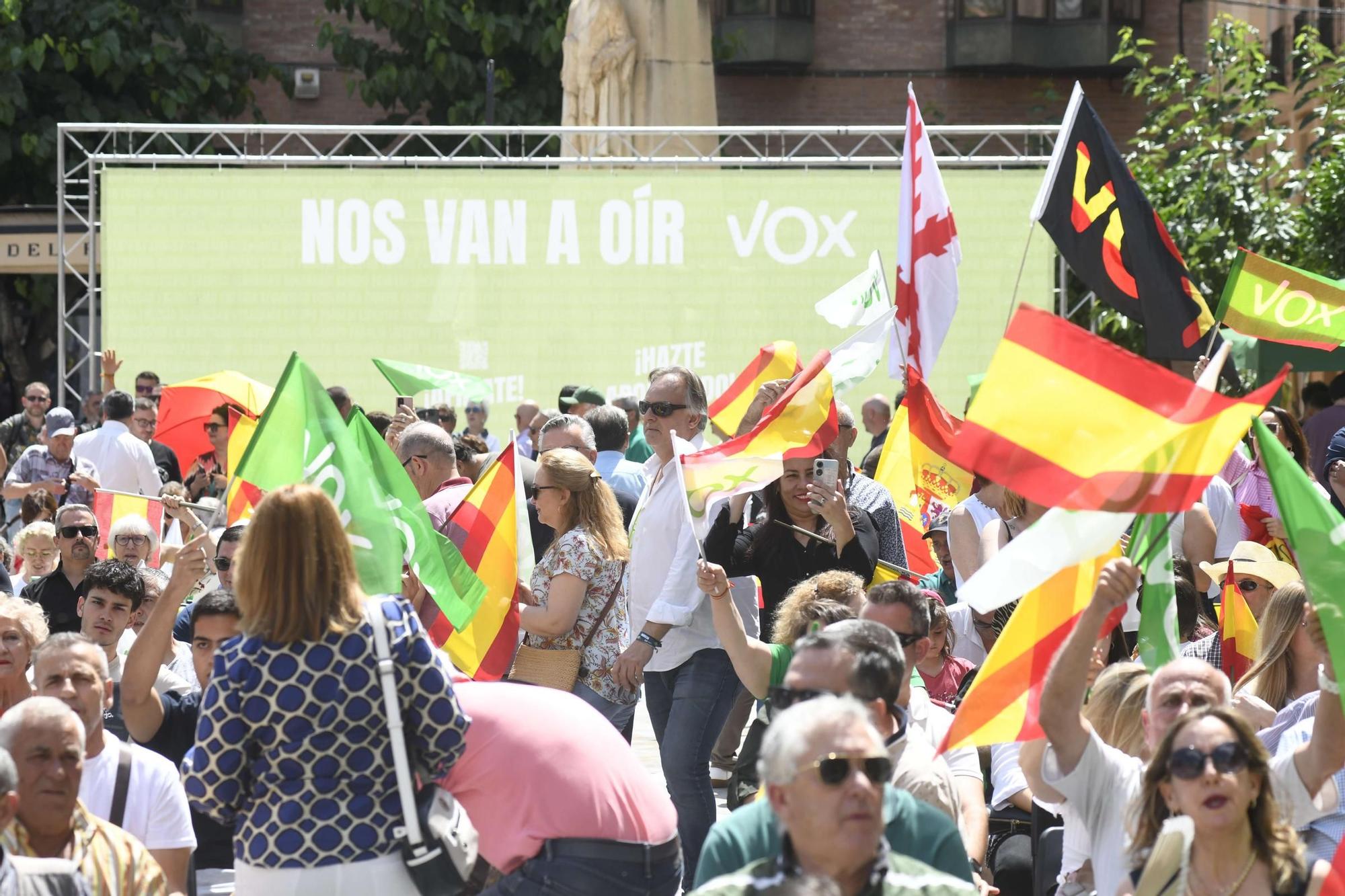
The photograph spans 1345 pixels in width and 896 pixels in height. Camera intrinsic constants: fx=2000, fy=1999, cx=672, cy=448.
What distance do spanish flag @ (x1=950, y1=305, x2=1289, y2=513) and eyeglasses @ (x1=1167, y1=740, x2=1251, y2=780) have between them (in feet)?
1.81

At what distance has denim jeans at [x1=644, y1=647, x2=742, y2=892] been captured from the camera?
6797mm

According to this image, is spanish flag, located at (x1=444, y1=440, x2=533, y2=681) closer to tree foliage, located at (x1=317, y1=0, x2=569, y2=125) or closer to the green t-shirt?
the green t-shirt

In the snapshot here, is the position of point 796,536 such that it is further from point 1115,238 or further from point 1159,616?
point 1115,238

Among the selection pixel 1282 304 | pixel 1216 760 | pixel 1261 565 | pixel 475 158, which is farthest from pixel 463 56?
pixel 1216 760

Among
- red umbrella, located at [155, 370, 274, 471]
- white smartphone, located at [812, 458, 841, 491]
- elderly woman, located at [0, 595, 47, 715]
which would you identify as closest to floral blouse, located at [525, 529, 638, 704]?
white smartphone, located at [812, 458, 841, 491]

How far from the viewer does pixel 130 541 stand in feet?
27.8

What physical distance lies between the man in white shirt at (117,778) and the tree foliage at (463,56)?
2081 cm

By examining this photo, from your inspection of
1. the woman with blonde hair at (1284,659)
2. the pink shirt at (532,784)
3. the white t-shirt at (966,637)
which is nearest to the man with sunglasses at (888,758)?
the pink shirt at (532,784)

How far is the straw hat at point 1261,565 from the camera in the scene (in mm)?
6898

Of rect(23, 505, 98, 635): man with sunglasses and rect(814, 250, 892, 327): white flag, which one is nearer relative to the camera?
rect(23, 505, 98, 635): man with sunglasses

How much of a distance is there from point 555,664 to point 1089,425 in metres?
2.92

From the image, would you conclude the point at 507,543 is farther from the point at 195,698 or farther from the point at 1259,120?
the point at 1259,120

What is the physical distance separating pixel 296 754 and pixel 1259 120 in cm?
1771

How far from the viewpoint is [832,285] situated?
669 inches
